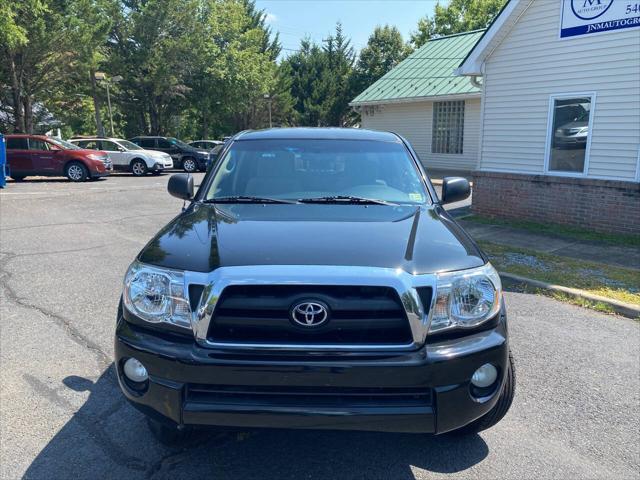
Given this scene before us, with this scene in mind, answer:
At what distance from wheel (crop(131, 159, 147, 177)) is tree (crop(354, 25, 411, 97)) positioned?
74.1 feet

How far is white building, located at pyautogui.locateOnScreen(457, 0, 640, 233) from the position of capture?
28.8ft

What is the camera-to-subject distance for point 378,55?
40875 mm

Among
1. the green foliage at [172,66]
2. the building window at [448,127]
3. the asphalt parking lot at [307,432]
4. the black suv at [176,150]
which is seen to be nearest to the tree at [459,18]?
the green foliage at [172,66]

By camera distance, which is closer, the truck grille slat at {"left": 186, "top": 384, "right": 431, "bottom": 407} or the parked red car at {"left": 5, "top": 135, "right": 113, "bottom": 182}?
the truck grille slat at {"left": 186, "top": 384, "right": 431, "bottom": 407}

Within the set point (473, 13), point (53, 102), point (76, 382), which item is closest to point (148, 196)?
point (76, 382)

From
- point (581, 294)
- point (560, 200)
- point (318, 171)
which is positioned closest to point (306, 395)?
point (318, 171)

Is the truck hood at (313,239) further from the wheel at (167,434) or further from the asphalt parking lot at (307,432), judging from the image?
the asphalt parking lot at (307,432)

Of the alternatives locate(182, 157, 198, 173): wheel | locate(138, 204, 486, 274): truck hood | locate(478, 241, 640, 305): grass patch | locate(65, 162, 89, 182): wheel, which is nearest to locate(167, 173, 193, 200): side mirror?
locate(138, 204, 486, 274): truck hood

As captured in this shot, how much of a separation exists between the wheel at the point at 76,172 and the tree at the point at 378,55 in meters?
25.9

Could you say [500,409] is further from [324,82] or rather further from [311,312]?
[324,82]

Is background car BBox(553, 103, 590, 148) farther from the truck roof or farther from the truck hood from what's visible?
the truck hood

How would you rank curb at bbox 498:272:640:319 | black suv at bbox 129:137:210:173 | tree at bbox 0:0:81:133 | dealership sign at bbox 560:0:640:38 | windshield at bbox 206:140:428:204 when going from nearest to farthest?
windshield at bbox 206:140:428:204
curb at bbox 498:272:640:319
dealership sign at bbox 560:0:640:38
tree at bbox 0:0:81:133
black suv at bbox 129:137:210:173

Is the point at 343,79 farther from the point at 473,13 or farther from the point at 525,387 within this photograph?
the point at 525,387

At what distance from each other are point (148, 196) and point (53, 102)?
15710 mm
